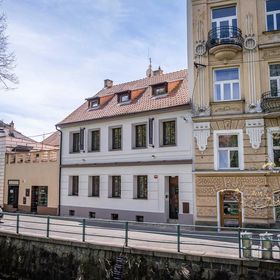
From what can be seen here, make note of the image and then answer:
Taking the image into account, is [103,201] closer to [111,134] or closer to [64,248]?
[111,134]

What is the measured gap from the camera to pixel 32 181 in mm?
26391

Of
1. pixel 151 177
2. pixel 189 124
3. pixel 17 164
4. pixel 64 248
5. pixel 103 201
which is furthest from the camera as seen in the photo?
Result: pixel 17 164

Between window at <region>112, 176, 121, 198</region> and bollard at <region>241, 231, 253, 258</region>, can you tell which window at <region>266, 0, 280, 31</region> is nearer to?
bollard at <region>241, 231, 253, 258</region>

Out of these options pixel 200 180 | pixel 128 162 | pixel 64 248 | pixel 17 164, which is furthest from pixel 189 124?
pixel 17 164

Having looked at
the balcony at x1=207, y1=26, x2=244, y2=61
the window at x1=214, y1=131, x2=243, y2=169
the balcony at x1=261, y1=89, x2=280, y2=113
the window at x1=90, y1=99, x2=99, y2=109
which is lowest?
the window at x1=214, y1=131, x2=243, y2=169

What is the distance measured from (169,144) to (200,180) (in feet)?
9.71

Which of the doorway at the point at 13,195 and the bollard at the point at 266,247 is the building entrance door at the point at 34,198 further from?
the bollard at the point at 266,247

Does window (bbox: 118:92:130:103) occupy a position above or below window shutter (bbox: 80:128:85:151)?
above

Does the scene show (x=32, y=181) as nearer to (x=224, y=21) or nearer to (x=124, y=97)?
(x=124, y=97)

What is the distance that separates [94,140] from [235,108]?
995 centimetres

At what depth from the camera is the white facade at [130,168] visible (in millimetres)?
18250

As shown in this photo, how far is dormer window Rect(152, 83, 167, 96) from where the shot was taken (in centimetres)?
2091

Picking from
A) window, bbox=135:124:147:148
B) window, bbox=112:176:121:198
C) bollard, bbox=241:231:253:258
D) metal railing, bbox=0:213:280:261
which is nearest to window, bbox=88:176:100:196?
window, bbox=112:176:121:198

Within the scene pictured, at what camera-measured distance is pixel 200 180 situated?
56.5 feet
